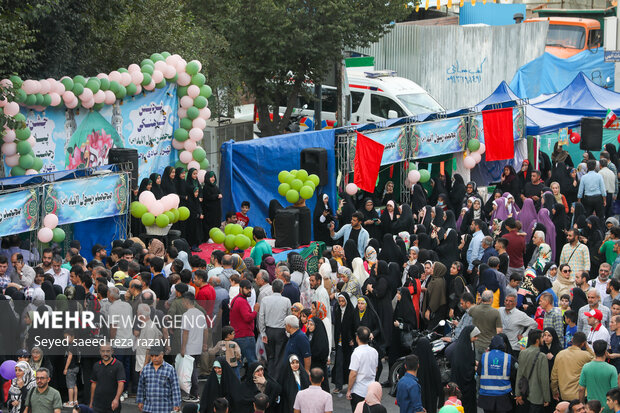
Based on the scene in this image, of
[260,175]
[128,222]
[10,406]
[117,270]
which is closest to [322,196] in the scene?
[260,175]

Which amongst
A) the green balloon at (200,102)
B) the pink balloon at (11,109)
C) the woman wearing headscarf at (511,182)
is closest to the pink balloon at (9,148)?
the pink balloon at (11,109)

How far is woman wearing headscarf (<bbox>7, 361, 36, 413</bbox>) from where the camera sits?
1034 centimetres

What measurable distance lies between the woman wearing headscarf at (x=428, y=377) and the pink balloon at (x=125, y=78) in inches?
345

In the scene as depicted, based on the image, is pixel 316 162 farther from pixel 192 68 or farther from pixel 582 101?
pixel 582 101

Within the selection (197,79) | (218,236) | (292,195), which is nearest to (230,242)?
(218,236)

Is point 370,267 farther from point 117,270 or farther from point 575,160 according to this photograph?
point 575,160

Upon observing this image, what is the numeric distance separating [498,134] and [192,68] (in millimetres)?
6616

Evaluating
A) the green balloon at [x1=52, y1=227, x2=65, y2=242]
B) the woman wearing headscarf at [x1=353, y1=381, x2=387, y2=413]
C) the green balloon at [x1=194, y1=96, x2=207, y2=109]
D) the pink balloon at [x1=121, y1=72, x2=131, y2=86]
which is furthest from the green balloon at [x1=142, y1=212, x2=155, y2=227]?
the woman wearing headscarf at [x1=353, y1=381, x2=387, y2=413]

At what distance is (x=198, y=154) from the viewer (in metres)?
19.2

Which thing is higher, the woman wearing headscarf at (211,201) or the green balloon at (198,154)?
the green balloon at (198,154)

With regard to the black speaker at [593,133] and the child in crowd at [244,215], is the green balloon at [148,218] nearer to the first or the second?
the child in crowd at [244,215]

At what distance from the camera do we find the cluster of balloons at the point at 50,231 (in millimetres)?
15000

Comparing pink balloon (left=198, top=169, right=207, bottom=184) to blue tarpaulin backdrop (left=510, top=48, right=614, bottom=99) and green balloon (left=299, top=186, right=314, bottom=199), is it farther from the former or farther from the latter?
blue tarpaulin backdrop (left=510, top=48, right=614, bottom=99)

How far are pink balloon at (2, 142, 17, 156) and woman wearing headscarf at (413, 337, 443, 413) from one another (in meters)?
7.58
